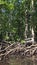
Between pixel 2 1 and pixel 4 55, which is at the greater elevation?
pixel 2 1

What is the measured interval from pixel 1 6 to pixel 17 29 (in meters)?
9.76

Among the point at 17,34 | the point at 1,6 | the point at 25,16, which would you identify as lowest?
the point at 17,34

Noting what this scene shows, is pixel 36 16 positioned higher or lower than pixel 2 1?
lower

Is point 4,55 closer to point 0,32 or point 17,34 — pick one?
point 0,32

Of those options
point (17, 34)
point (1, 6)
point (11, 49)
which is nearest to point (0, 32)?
point (17, 34)

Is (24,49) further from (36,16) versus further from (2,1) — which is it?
(36,16)

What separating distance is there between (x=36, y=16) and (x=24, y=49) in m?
12.3

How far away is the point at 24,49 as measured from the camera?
22484 mm

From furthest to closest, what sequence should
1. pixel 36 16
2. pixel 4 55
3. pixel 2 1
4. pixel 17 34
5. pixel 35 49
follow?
pixel 17 34
pixel 36 16
pixel 2 1
pixel 35 49
pixel 4 55

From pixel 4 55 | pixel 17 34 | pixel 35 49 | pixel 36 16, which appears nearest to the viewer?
pixel 4 55

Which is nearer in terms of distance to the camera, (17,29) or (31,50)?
(31,50)

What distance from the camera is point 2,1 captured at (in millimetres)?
29328

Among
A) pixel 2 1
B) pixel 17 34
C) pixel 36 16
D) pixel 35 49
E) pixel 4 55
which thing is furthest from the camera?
pixel 17 34

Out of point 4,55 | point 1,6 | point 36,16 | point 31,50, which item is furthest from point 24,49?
point 36,16
